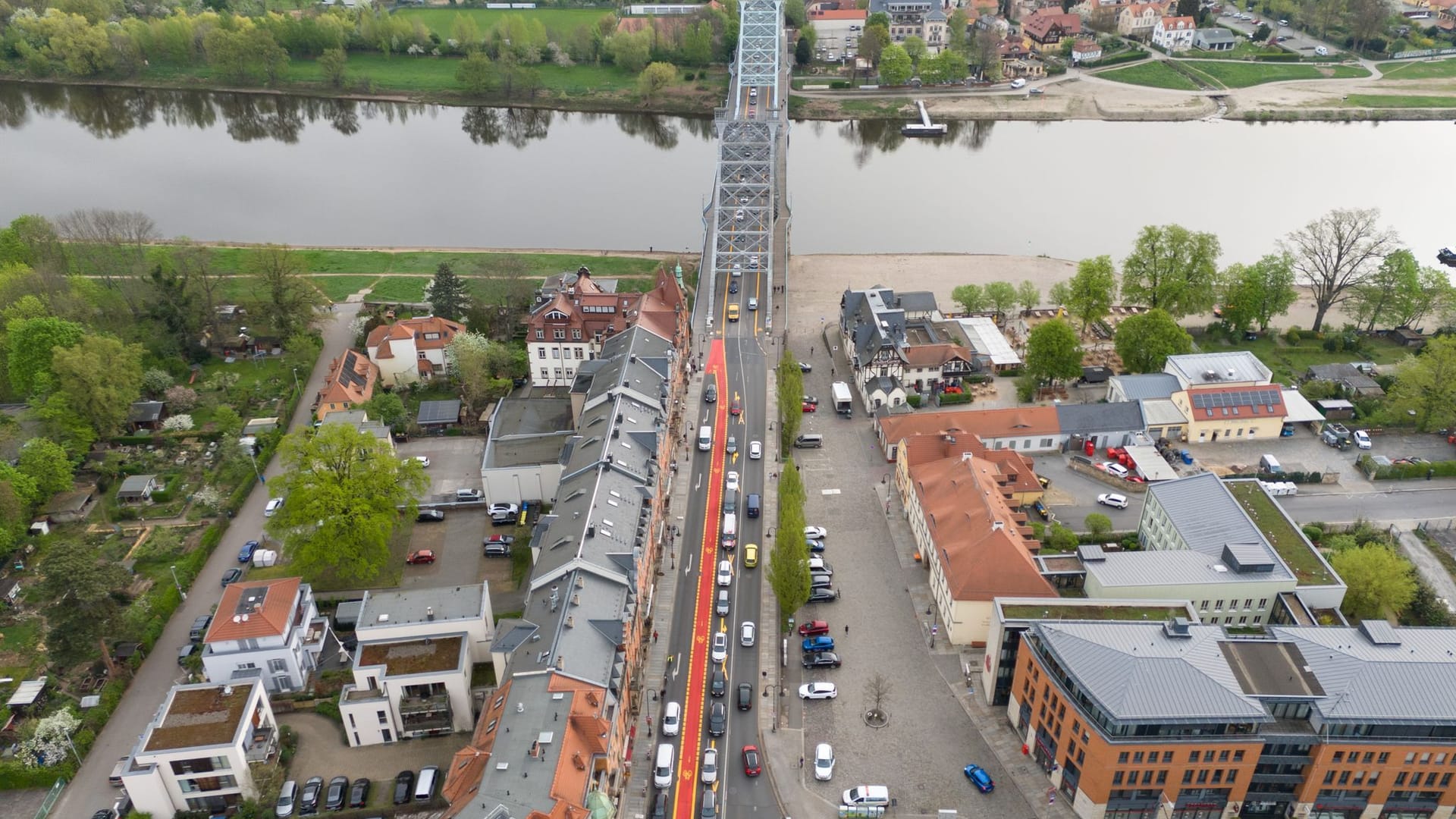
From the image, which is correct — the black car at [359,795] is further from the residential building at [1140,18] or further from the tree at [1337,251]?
the residential building at [1140,18]

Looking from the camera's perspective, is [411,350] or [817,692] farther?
[411,350]

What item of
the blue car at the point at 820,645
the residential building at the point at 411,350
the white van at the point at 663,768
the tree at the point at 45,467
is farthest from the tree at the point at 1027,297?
the tree at the point at 45,467

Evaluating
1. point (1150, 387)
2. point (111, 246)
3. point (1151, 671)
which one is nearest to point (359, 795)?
point (1151, 671)

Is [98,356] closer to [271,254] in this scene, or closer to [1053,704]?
[271,254]

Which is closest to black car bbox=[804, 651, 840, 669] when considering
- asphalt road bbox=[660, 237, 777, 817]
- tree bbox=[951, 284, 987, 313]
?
asphalt road bbox=[660, 237, 777, 817]

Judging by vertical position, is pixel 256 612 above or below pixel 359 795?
above

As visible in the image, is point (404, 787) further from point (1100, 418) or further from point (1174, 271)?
point (1174, 271)

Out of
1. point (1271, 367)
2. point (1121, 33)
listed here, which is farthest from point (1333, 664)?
point (1121, 33)

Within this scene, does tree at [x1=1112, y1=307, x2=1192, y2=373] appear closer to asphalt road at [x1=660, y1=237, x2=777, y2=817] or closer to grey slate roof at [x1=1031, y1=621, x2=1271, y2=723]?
asphalt road at [x1=660, y1=237, x2=777, y2=817]
